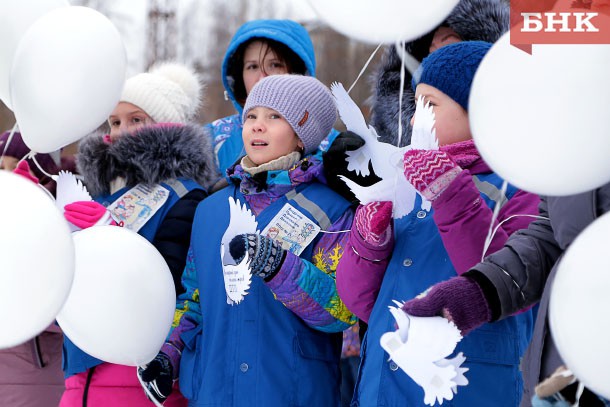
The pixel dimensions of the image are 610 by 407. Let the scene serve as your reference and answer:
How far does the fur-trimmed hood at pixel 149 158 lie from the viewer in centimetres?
304

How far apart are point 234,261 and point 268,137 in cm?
49

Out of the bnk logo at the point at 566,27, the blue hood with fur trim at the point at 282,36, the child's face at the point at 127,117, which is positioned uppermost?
the bnk logo at the point at 566,27

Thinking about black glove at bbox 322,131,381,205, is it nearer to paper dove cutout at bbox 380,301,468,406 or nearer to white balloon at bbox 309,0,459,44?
white balloon at bbox 309,0,459,44

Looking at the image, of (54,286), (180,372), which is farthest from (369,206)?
(180,372)

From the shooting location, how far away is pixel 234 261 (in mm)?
2369

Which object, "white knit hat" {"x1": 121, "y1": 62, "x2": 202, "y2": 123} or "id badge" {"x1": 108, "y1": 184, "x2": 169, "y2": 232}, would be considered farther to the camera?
"white knit hat" {"x1": 121, "y1": 62, "x2": 202, "y2": 123}

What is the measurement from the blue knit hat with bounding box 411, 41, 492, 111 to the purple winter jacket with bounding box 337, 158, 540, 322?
22cm

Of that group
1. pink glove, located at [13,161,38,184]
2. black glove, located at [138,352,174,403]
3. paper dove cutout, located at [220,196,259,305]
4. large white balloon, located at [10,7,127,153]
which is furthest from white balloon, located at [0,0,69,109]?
black glove, located at [138,352,174,403]

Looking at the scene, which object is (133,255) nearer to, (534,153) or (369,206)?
(369,206)

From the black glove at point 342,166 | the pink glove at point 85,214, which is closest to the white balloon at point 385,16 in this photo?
the black glove at point 342,166

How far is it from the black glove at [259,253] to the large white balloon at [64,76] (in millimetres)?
488

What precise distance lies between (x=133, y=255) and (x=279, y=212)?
479 mm

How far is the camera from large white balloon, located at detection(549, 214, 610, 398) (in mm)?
1322

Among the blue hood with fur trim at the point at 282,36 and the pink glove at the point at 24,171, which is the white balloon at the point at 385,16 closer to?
the pink glove at the point at 24,171
